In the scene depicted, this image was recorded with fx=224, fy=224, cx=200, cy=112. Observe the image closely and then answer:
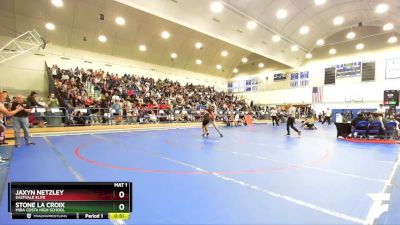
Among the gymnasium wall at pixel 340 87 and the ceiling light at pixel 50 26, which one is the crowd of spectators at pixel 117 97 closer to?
the ceiling light at pixel 50 26

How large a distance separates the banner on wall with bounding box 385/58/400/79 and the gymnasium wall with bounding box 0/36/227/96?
25894 millimetres

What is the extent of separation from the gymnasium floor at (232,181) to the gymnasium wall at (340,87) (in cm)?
2396

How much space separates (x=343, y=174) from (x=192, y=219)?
3499mm

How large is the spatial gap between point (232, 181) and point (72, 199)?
265 centimetres

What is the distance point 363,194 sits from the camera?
3.41 metres

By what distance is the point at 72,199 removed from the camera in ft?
6.86

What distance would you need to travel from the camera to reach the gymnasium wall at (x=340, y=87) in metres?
24.9

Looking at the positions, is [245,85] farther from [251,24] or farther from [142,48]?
[251,24]

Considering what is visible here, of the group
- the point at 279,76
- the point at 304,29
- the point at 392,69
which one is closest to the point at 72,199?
the point at 304,29

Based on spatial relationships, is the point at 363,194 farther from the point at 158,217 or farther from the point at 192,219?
the point at 158,217

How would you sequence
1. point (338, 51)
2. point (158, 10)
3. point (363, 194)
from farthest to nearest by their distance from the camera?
1. point (338, 51)
2. point (158, 10)
3. point (363, 194)

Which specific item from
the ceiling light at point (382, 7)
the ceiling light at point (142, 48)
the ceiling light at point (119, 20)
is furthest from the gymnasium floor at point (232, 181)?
the ceiling light at point (142, 48)

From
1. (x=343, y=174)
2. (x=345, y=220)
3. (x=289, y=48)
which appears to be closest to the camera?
(x=345, y=220)

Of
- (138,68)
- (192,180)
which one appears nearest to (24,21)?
(138,68)
